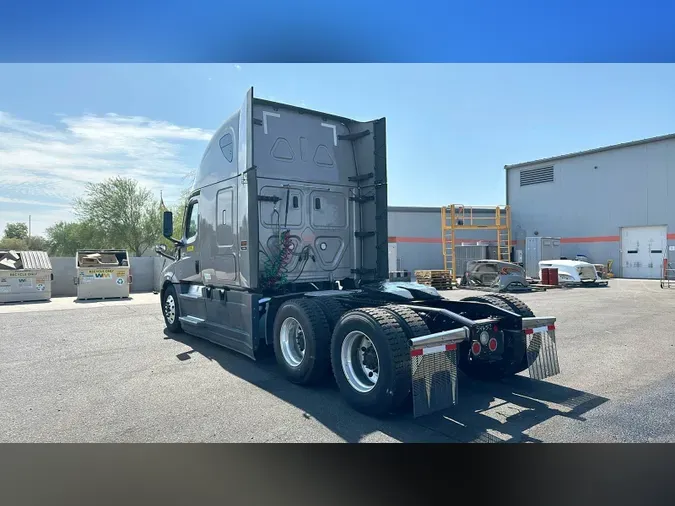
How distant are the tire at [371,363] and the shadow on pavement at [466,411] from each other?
0.64 feet

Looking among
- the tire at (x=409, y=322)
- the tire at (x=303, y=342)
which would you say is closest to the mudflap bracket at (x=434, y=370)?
the tire at (x=409, y=322)

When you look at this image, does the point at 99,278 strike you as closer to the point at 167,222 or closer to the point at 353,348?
the point at 167,222

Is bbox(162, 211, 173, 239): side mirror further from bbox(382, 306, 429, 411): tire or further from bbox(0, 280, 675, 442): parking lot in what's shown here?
bbox(382, 306, 429, 411): tire

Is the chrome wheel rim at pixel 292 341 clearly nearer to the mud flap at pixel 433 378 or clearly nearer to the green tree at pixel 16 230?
the mud flap at pixel 433 378

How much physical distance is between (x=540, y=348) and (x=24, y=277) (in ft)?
60.9

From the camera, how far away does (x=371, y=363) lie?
5008 millimetres

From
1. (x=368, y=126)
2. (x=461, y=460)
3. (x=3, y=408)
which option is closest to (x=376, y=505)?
(x=461, y=460)

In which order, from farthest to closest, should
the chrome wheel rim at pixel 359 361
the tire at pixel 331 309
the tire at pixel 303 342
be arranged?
the tire at pixel 331 309
the tire at pixel 303 342
the chrome wheel rim at pixel 359 361

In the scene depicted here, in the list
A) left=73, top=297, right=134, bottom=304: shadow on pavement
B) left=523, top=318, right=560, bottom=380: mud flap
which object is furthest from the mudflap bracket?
left=73, top=297, right=134, bottom=304: shadow on pavement

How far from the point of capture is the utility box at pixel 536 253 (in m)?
25.9
